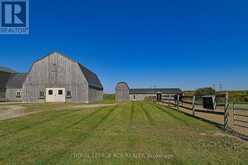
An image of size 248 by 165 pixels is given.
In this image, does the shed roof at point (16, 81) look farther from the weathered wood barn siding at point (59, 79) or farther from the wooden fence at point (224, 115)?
the wooden fence at point (224, 115)

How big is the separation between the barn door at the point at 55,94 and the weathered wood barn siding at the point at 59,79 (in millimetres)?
545

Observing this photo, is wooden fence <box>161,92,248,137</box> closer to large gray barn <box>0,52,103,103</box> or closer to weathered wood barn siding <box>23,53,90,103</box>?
weathered wood barn siding <box>23,53,90,103</box>

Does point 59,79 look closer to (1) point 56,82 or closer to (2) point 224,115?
(1) point 56,82

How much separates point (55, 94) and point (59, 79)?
2429 millimetres

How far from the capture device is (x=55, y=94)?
103 feet

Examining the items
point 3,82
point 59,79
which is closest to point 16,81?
point 3,82

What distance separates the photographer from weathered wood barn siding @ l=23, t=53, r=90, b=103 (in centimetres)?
3161

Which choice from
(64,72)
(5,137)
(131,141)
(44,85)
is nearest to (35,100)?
(44,85)

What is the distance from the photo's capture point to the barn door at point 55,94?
31.5 metres

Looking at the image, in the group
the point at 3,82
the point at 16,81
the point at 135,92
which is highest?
the point at 16,81

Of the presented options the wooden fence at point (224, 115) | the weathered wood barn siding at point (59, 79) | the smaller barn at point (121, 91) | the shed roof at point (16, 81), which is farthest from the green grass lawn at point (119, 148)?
the smaller barn at point (121, 91)

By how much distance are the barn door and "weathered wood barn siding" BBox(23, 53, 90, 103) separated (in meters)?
0.54

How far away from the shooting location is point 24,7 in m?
18.8

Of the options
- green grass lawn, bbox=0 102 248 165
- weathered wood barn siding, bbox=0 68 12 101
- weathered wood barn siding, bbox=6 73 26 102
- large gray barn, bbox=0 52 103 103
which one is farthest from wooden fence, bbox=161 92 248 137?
weathered wood barn siding, bbox=0 68 12 101
